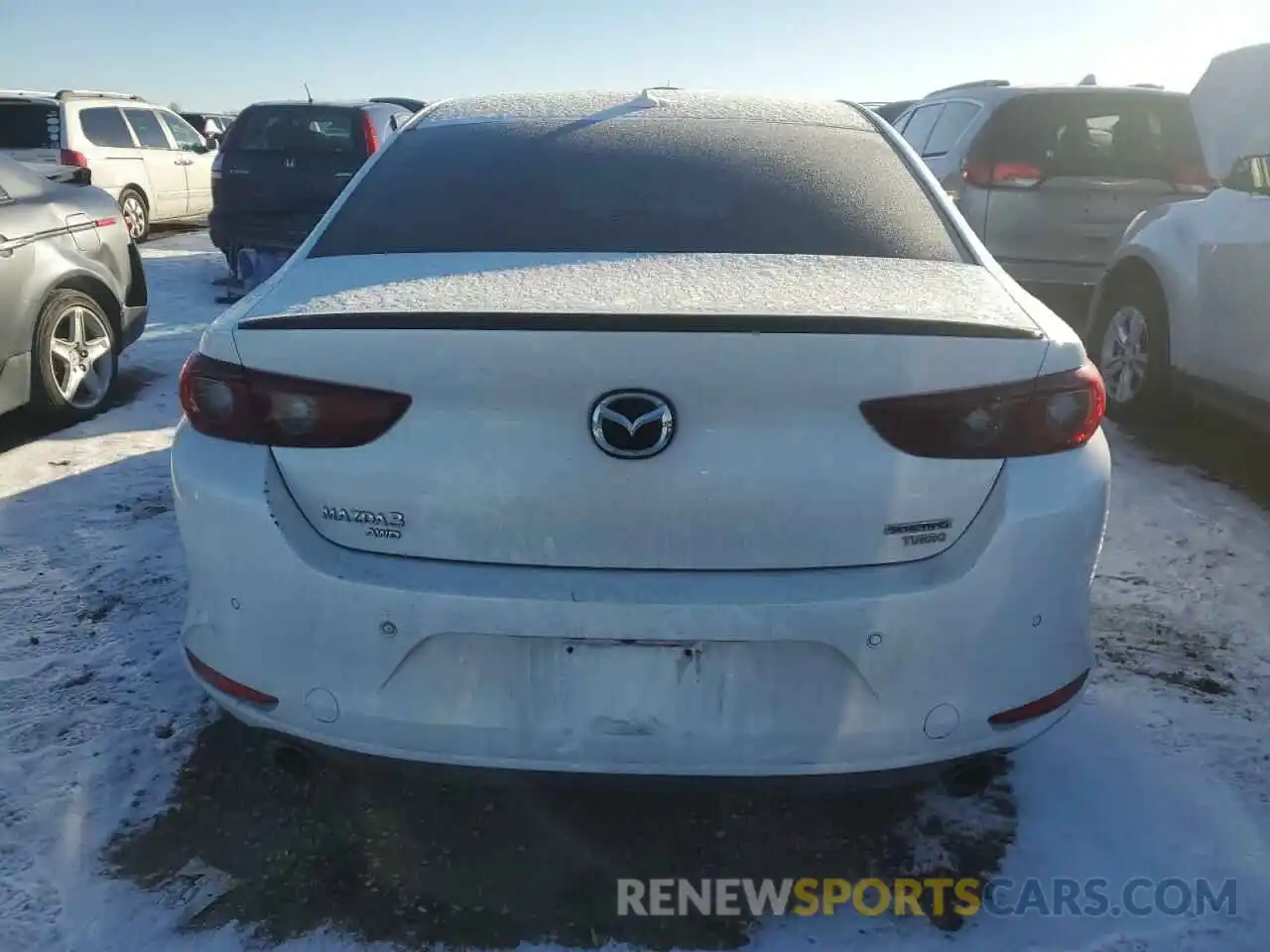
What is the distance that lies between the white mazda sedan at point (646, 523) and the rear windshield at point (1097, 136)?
5734 mm

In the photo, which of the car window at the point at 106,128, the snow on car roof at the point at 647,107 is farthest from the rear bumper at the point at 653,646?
the car window at the point at 106,128

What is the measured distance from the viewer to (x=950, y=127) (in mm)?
8047

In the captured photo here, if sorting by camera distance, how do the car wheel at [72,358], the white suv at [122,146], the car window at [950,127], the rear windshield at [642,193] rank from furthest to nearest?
the white suv at [122,146] → the car window at [950,127] → the car wheel at [72,358] → the rear windshield at [642,193]

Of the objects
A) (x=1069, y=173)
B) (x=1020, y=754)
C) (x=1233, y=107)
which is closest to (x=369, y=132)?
(x=1069, y=173)

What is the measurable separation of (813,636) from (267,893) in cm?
129

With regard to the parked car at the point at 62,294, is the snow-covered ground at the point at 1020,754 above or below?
below

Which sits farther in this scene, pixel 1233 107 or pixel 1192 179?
pixel 1192 179

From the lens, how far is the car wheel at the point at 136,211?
13.2 meters

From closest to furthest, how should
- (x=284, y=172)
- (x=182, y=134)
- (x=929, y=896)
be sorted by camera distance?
(x=929, y=896) → (x=284, y=172) → (x=182, y=134)

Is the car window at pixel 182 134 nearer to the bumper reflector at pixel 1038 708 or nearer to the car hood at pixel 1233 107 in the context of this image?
the car hood at pixel 1233 107

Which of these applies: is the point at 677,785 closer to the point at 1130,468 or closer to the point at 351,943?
the point at 351,943

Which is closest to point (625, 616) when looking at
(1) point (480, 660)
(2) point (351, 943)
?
(1) point (480, 660)

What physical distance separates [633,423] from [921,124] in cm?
823

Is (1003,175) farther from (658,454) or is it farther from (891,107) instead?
(891,107)
